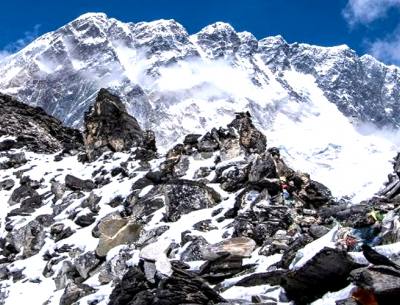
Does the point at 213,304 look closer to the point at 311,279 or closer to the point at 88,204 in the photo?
the point at 311,279

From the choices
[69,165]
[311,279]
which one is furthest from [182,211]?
[69,165]

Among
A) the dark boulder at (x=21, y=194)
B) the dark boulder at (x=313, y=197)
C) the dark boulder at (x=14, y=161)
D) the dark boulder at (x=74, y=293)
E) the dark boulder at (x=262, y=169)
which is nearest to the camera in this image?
the dark boulder at (x=74, y=293)

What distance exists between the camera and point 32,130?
5375 cm

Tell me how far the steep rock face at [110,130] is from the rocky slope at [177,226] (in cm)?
9

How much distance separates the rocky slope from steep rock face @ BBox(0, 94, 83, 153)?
14.9ft

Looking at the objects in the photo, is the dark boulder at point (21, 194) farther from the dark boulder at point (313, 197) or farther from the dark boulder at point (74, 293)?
the dark boulder at point (313, 197)

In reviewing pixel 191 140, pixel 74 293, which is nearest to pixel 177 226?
pixel 74 293

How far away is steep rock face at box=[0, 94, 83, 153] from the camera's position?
49.7 m

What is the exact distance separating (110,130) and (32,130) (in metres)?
13.2

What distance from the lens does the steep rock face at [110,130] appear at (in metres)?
41.7

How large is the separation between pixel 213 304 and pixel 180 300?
0.90m

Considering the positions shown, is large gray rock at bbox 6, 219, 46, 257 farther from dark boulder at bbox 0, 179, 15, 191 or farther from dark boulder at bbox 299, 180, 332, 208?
dark boulder at bbox 299, 180, 332, 208

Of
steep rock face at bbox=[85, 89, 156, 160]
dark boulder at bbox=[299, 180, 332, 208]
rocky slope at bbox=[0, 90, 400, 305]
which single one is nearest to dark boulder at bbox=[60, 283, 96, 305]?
rocky slope at bbox=[0, 90, 400, 305]

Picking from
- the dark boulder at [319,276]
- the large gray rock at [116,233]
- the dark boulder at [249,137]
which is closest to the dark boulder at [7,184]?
the large gray rock at [116,233]
